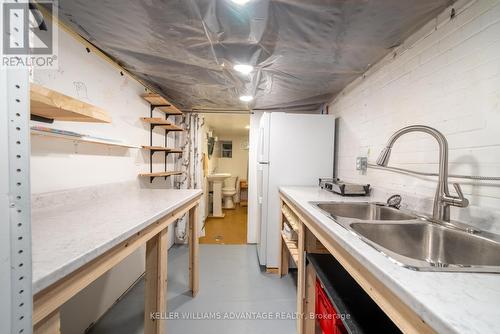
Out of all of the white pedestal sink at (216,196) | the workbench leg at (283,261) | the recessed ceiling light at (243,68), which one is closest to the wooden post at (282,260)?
the workbench leg at (283,261)

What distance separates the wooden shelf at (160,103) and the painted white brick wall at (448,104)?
196 centimetres

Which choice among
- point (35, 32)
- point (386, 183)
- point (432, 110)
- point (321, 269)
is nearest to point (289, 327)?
point (321, 269)

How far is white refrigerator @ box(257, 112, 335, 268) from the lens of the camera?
2207 millimetres

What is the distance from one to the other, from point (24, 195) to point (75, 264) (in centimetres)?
26

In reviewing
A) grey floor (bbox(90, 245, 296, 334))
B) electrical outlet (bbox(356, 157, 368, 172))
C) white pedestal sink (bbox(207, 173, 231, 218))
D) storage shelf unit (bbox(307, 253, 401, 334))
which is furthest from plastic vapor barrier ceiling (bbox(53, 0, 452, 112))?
white pedestal sink (bbox(207, 173, 231, 218))

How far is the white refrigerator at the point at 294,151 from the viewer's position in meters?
2.21

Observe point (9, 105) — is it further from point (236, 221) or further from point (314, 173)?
point (236, 221)

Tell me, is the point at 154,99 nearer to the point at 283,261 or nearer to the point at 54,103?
the point at 54,103

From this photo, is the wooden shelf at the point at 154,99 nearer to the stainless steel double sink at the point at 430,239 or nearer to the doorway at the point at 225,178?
the doorway at the point at 225,178

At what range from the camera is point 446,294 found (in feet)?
1.37

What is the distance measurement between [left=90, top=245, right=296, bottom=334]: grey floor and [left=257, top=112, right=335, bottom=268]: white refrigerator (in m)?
0.30

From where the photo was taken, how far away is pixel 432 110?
1089 millimetres

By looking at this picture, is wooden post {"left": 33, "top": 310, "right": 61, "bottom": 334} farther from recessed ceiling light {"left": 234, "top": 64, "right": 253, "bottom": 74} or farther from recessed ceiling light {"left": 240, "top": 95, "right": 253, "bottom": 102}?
recessed ceiling light {"left": 240, "top": 95, "right": 253, "bottom": 102}

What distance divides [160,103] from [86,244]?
6.18 feet
